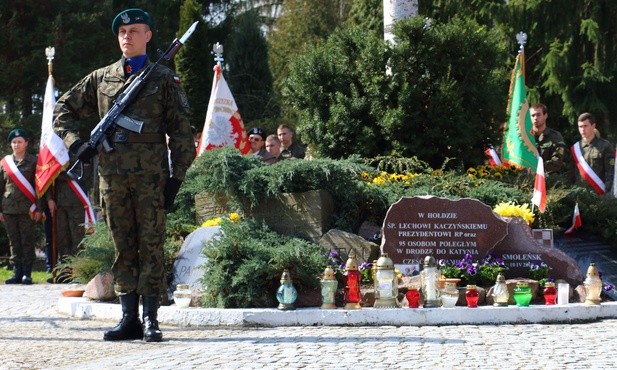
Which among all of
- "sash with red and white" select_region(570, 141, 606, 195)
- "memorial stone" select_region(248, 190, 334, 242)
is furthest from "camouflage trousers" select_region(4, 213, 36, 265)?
"sash with red and white" select_region(570, 141, 606, 195)

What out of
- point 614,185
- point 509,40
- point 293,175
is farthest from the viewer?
point 509,40

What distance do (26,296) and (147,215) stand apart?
5321 millimetres

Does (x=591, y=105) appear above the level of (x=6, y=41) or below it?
below

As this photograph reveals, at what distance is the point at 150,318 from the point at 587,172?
717 cm

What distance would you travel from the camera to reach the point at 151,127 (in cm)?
817

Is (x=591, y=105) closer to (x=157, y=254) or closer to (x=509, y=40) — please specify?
(x=509, y=40)

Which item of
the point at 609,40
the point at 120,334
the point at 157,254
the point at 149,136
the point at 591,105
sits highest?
the point at 609,40

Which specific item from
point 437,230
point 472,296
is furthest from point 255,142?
point 472,296

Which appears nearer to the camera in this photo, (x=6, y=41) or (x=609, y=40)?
(x=609, y=40)

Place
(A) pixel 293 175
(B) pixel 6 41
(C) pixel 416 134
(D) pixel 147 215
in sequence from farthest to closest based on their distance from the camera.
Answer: (B) pixel 6 41, (C) pixel 416 134, (A) pixel 293 175, (D) pixel 147 215

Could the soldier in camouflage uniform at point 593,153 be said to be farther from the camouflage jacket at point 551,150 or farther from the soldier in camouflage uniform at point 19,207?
the soldier in camouflage uniform at point 19,207

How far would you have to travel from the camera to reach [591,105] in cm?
2020

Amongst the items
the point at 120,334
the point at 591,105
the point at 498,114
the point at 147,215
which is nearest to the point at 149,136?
the point at 147,215

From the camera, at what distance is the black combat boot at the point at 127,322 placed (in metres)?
8.23
